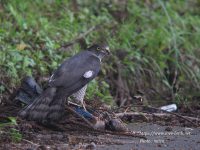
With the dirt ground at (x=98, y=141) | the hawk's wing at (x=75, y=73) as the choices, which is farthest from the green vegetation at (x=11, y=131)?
the hawk's wing at (x=75, y=73)

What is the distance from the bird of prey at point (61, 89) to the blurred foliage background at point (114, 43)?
39.6 inches

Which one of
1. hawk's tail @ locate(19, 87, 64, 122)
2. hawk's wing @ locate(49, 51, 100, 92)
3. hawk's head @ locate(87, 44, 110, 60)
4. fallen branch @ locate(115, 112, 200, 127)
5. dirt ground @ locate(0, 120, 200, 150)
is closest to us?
dirt ground @ locate(0, 120, 200, 150)

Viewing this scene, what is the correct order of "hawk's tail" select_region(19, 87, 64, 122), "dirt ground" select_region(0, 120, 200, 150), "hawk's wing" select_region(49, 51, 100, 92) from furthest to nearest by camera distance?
"hawk's wing" select_region(49, 51, 100, 92)
"hawk's tail" select_region(19, 87, 64, 122)
"dirt ground" select_region(0, 120, 200, 150)

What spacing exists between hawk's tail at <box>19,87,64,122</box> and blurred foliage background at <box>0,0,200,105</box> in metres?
1.35

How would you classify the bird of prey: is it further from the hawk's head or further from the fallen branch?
the fallen branch

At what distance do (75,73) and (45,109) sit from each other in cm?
59

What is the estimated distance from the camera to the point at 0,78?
7316 millimetres

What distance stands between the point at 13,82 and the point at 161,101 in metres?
2.33

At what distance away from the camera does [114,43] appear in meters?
9.51

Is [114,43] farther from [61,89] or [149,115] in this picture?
[61,89]

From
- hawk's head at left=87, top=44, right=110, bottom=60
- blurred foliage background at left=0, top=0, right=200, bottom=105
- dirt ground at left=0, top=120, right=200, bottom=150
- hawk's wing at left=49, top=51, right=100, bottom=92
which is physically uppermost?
blurred foliage background at left=0, top=0, right=200, bottom=105

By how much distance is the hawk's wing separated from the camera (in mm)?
6098

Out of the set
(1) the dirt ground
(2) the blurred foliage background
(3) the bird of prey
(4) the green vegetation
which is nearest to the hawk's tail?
(3) the bird of prey

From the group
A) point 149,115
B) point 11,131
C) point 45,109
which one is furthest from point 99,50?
point 11,131
